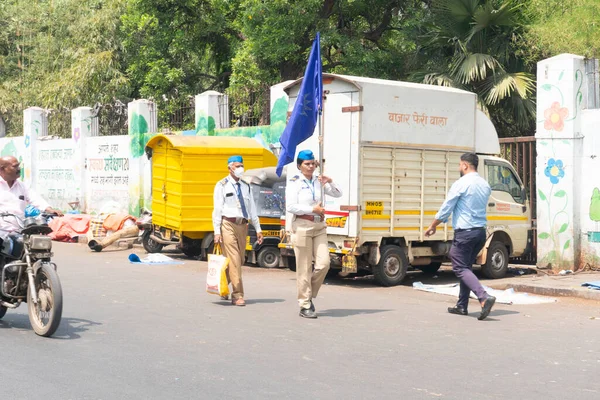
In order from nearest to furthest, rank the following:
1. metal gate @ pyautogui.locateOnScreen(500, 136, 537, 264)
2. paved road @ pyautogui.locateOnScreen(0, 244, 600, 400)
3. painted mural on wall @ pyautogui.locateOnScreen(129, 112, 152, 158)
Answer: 1. paved road @ pyautogui.locateOnScreen(0, 244, 600, 400)
2. metal gate @ pyautogui.locateOnScreen(500, 136, 537, 264)
3. painted mural on wall @ pyautogui.locateOnScreen(129, 112, 152, 158)

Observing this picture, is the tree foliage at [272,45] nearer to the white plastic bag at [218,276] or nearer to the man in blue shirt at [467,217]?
the man in blue shirt at [467,217]

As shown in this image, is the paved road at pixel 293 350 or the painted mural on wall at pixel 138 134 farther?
the painted mural on wall at pixel 138 134

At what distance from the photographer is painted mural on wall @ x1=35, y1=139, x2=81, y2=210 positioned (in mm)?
26594

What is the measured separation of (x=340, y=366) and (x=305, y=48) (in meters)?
18.2

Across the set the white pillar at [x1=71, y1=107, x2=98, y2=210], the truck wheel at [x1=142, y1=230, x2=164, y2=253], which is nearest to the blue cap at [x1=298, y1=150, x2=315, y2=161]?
the truck wheel at [x1=142, y1=230, x2=164, y2=253]

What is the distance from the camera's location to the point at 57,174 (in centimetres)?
2766

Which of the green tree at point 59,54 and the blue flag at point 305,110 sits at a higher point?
the green tree at point 59,54

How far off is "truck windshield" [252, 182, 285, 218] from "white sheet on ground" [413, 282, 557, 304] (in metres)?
3.62

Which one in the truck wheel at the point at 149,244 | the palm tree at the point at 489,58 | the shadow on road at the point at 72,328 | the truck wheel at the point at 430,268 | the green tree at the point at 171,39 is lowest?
the shadow on road at the point at 72,328

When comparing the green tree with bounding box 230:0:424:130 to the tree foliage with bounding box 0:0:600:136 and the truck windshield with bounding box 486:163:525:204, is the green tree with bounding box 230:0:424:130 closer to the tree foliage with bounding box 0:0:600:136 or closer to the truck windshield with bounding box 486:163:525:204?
the tree foliage with bounding box 0:0:600:136

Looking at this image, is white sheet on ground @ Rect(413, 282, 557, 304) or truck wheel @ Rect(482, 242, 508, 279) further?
truck wheel @ Rect(482, 242, 508, 279)

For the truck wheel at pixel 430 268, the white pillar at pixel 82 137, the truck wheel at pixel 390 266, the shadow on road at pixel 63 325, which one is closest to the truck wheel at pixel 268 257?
the truck wheel at pixel 430 268

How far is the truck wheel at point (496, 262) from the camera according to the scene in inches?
556

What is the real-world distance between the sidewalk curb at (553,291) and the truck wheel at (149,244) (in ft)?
26.1
